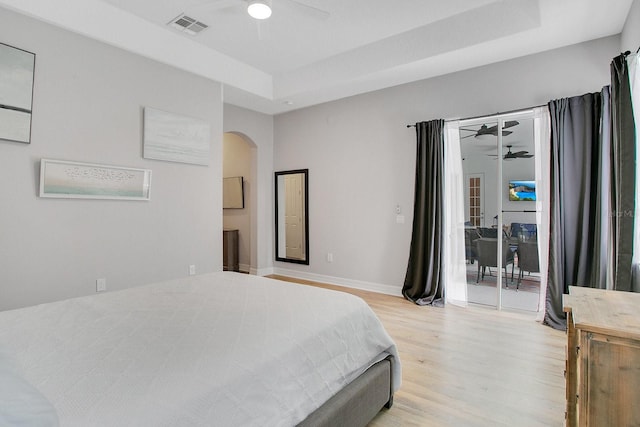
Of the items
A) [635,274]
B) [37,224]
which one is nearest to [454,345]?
[635,274]

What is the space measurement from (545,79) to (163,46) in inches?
158

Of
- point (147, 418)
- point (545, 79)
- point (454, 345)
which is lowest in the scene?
point (454, 345)

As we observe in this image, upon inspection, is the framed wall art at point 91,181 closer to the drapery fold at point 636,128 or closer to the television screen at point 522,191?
the television screen at point 522,191

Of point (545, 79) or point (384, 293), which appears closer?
point (545, 79)

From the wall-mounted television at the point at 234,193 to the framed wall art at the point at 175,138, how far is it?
1.95m

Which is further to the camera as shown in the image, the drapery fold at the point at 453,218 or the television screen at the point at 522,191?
the drapery fold at the point at 453,218

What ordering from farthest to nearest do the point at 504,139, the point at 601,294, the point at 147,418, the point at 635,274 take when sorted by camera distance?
the point at 504,139 < the point at 635,274 < the point at 601,294 < the point at 147,418

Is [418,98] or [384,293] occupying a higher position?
[418,98]

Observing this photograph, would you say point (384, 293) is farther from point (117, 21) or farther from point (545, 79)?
point (117, 21)

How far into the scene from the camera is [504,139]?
153 inches

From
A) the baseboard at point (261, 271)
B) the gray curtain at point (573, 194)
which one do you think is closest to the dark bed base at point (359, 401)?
the gray curtain at point (573, 194)

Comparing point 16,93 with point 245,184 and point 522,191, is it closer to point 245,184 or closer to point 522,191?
point 245,184

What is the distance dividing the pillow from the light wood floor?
160cm

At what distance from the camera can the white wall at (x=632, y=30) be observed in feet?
8.31
